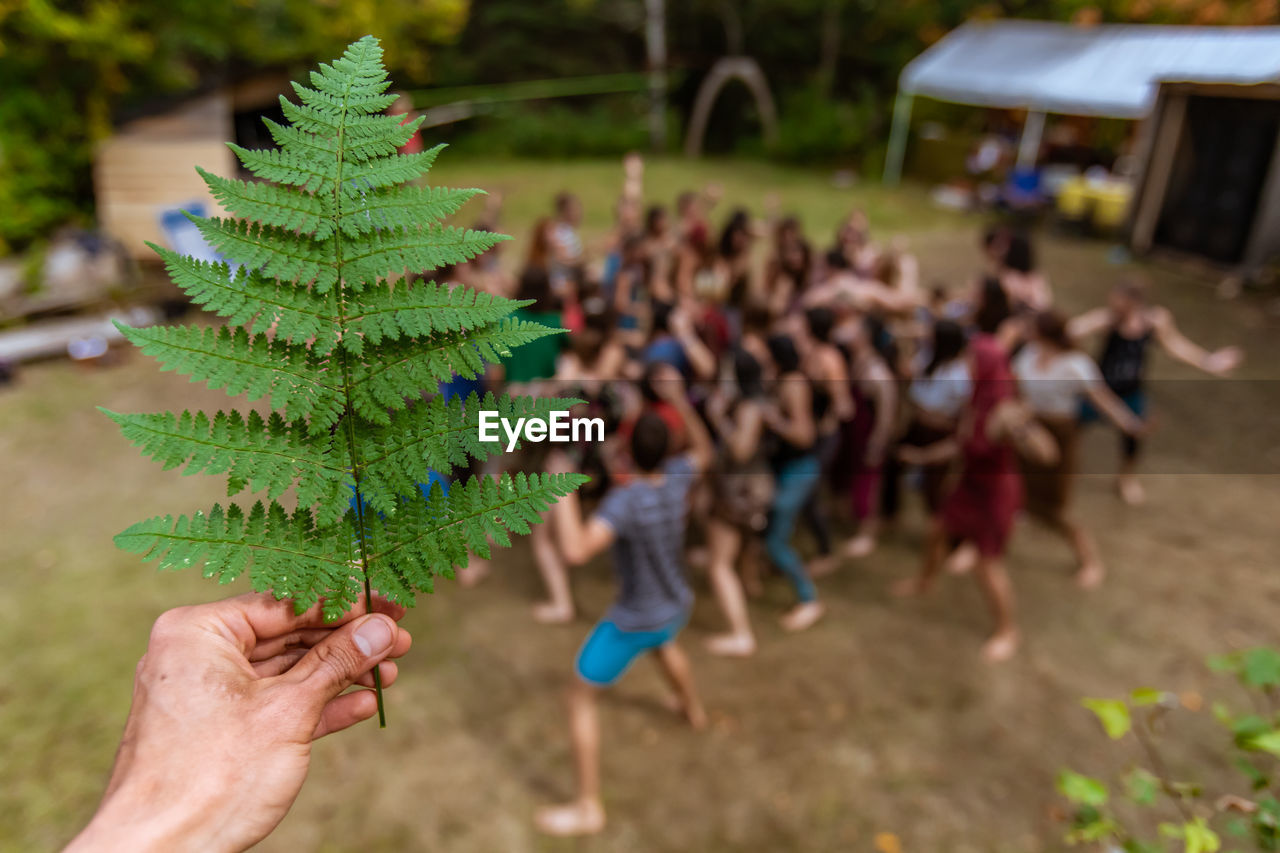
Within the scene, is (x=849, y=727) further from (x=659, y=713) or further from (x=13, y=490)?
(x=13, y=490)

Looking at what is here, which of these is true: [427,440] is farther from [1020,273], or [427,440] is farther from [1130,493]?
[1130,493]

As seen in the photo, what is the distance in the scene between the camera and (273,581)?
1.15 metres

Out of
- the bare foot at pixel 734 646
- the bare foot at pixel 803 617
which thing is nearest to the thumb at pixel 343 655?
the bare foot at pixel 734 646

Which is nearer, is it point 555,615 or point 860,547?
point 555,615

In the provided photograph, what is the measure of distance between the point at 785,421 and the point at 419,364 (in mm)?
3614

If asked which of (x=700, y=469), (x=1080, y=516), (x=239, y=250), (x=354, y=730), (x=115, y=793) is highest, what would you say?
(x=239, y=250)

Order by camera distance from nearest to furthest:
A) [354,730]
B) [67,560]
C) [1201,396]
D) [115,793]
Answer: [115,793]
[354,730]
[67,560]
[1201,396]

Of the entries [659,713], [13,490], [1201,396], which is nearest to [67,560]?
[13,490]

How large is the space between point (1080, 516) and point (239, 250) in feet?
21.4

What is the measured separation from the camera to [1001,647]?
4.65 meters

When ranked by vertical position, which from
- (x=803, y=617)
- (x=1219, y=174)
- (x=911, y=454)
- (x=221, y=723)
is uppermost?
(x=1219, y=174)

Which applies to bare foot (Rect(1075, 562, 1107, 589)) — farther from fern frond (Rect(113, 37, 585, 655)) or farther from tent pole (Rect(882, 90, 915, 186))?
tent pole (Rect(882, 90, 915, 186))

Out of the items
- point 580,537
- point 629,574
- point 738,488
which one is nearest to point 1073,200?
point 738,488

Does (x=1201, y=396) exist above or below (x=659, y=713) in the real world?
above
